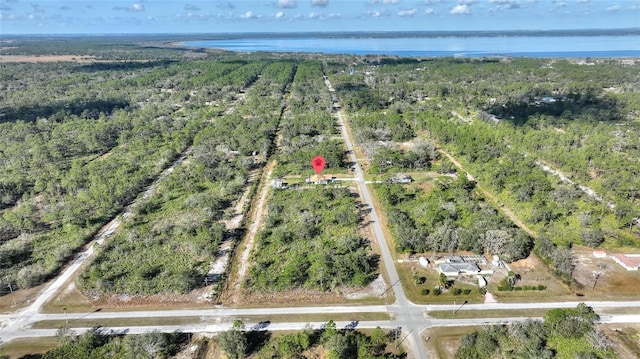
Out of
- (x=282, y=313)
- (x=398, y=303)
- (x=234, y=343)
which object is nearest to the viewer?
(x=234, y=343)

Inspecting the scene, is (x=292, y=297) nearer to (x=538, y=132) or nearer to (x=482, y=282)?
(x=482, y=282)

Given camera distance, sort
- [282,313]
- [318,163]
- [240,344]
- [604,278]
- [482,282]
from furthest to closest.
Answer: [318,163], [604,278], [482,282], [282,313], [240,344]

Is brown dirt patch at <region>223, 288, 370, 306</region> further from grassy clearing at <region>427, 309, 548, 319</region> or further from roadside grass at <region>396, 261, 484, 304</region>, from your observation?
grassy clearing at <region>427, 309, 548, 319</region>

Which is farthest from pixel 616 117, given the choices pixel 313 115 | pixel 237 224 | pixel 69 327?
pixel 69 327

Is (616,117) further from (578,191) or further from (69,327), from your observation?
(69,327)

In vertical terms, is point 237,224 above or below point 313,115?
below

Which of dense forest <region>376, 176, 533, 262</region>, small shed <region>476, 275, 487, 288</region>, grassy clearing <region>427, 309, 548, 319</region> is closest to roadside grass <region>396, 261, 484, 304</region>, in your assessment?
small shed <region>476, 275, 487, 288</region>

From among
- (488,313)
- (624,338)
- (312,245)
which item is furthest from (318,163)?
(624,338)
